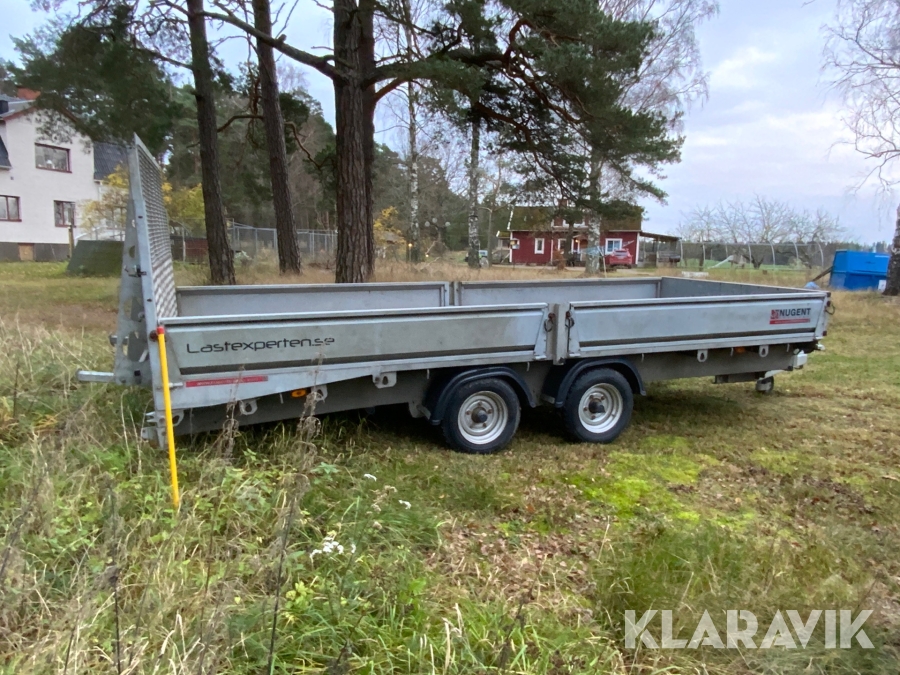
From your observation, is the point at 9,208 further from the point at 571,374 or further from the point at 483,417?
the point at 571,374

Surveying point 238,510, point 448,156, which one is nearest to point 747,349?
point 238,510

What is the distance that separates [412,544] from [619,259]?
39.3 metres

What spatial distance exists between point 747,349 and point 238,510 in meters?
4.86

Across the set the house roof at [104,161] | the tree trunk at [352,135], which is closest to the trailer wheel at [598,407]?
the tree trunk at [352,135]

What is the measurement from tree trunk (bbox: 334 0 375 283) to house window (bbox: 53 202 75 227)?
27465mm

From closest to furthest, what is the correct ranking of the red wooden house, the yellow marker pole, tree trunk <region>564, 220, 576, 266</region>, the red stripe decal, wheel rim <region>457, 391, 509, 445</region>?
the yellow marker pole < the red stripe decal < wheel rim <region>457, 391, 509, 445</region> < tree trunk <region>564, 220, 576, 266</region> < the red wooden house

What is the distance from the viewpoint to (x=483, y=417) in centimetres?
507

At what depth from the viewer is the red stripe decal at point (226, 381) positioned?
12.8ft

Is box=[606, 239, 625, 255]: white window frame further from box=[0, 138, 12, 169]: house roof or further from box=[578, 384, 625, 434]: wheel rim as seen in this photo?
box=[578, 384, 625, 434]: wheel rim

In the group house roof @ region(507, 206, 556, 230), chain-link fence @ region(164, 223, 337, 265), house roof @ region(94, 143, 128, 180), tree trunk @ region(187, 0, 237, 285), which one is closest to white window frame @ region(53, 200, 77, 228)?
house roof @ region(94, 143, 128, 180)

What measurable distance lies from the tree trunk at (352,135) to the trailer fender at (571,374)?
671 cm

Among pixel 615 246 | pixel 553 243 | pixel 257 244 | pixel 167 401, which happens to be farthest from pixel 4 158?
pixel 615 246

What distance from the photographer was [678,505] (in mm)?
4230

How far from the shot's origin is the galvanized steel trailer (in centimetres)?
395
